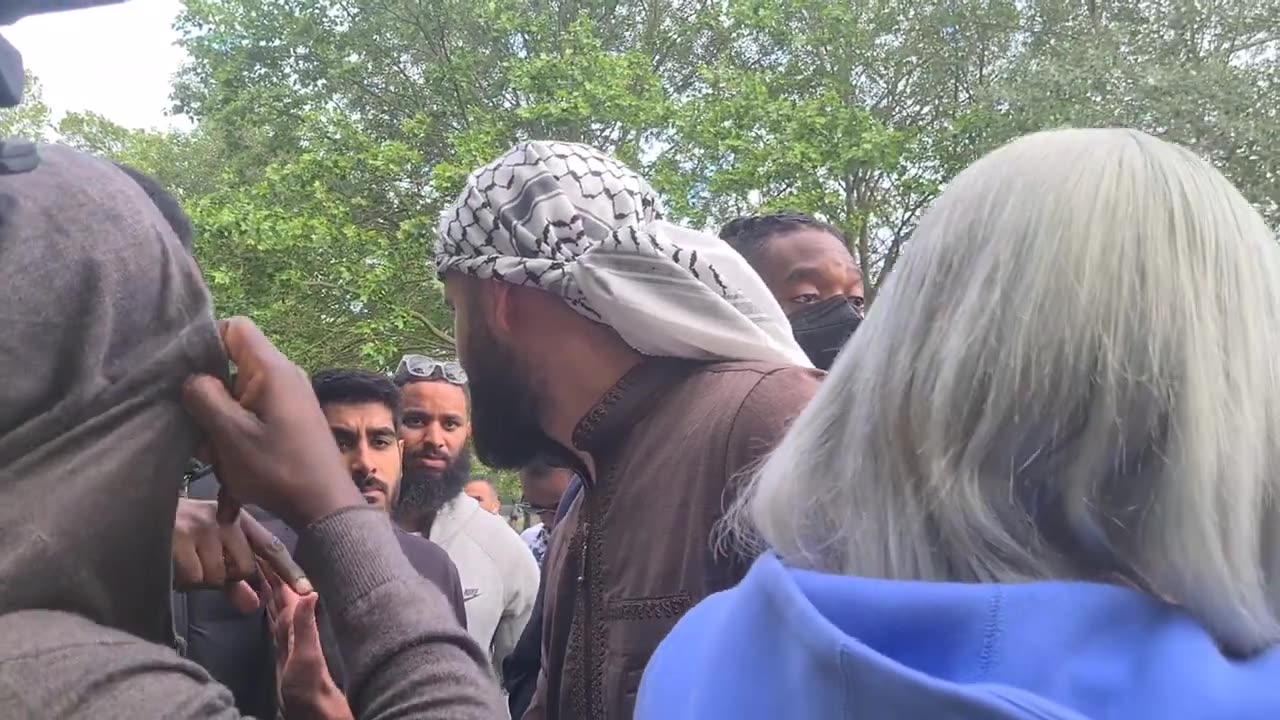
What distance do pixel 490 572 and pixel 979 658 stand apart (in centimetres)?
383

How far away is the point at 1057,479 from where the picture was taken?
3.63 ft

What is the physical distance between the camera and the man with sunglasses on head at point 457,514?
465 centimetres

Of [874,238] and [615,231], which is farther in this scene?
[874,238]

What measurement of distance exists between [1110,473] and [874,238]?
49.0ft

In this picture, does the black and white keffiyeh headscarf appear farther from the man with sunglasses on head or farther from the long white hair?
the man with sunglasses on head

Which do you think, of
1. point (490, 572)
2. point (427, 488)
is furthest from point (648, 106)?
point (490, 572)

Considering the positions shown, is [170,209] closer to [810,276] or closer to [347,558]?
[347,558]

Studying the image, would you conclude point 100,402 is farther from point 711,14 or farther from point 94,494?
point 711,14

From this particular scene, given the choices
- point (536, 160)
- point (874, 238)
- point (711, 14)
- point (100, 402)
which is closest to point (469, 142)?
point (711, 14)

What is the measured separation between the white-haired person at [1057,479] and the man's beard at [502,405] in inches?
48.7

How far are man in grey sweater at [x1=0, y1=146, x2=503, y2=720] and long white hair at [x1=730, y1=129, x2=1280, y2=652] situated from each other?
0.49m

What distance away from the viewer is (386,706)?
4.00ft

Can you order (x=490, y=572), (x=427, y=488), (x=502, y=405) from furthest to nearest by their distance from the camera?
(x=427, y=488), (x=490, y=572), (x=502, y=405)

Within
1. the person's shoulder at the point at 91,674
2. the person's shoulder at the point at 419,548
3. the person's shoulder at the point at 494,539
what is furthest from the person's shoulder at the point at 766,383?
the person's shoulder at the point at 494,539
